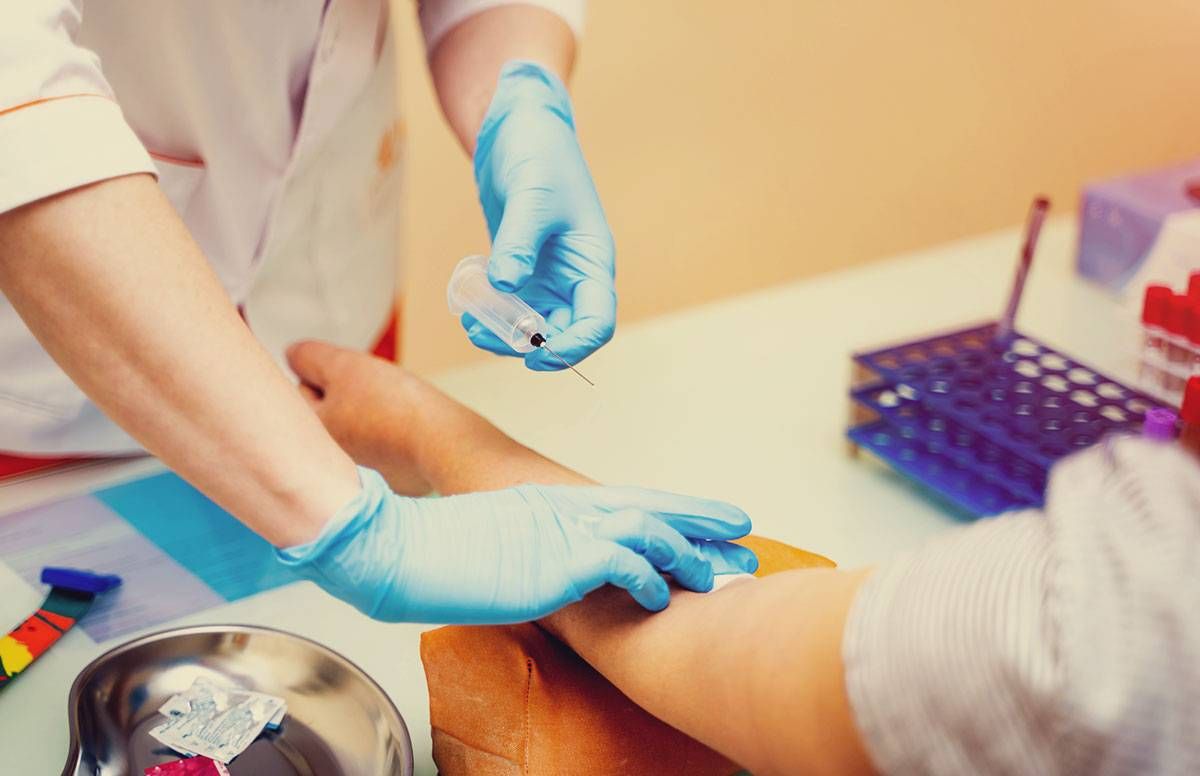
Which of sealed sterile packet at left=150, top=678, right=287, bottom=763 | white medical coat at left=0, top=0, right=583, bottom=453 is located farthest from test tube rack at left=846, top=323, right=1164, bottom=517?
sealed sterile packet at left=150, top=678, right=287, bottom=763

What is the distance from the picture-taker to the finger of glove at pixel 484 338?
3.76 feet

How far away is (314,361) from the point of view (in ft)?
4.58

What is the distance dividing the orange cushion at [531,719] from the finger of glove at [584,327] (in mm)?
251

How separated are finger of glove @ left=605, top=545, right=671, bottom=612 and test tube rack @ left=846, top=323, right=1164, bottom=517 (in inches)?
17.6

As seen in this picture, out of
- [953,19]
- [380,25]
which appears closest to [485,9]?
[380,25]

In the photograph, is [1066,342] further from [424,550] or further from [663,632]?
[424,550]

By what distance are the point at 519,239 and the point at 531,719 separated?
17.3 inches

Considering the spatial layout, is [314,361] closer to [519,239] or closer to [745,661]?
[519,239]

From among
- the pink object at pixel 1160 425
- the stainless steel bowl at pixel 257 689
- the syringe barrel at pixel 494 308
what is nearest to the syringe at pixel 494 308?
the syringe barrel at pixel 494 308

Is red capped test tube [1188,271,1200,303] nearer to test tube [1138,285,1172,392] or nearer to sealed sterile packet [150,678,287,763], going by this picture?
test tube [1138,285,1172,392]

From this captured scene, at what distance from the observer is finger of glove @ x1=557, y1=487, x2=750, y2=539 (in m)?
0.99

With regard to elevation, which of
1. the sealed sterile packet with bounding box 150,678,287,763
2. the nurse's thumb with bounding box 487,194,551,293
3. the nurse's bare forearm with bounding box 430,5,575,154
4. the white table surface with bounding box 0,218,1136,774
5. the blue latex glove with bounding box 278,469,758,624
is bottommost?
the white table surface with bounding box 0,218,1136,774

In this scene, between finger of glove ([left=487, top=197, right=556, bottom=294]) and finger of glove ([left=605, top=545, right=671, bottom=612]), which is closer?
finger of glove ([left=605, top=545, right=671, bottom=612])

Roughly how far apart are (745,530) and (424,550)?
0.95 ft
